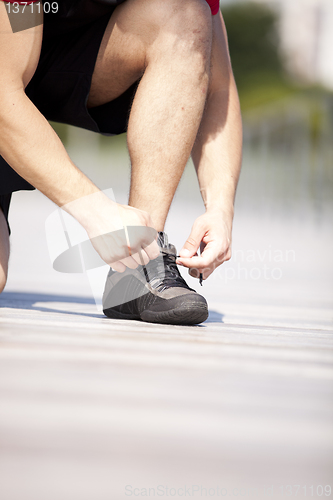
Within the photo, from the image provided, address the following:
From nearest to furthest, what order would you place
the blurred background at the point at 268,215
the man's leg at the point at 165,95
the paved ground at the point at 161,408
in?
1. the paved ground at the point at 161,408
2. the man's leg at the point at 165,95
3. the blurred background at the point at 268,215

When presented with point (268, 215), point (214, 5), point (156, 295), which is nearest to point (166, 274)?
point (156, 295)

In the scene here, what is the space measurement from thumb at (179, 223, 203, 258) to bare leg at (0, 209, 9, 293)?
1.36 feet

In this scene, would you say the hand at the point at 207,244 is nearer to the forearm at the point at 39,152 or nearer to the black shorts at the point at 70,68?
the forearm at the point at 39,152

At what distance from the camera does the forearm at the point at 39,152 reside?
0.88 metres

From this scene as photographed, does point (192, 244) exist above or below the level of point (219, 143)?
below

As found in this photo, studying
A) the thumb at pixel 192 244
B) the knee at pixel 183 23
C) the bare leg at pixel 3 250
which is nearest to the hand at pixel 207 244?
the thumb at pixel 192 244

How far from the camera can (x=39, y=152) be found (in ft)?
2.89

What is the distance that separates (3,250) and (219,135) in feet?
1.63

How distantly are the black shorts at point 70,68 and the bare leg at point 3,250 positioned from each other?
99 mm

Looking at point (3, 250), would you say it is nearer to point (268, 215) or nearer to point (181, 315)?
point (181, 315)

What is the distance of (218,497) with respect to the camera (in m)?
0.35

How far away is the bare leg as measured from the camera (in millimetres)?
1168

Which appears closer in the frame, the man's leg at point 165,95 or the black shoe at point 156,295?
the black shoe at point 156,295

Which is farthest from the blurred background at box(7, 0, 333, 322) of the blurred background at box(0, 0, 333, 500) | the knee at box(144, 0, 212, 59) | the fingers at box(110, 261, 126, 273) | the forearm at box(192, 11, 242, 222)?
the knee at box(144, 0, 212, 59)
